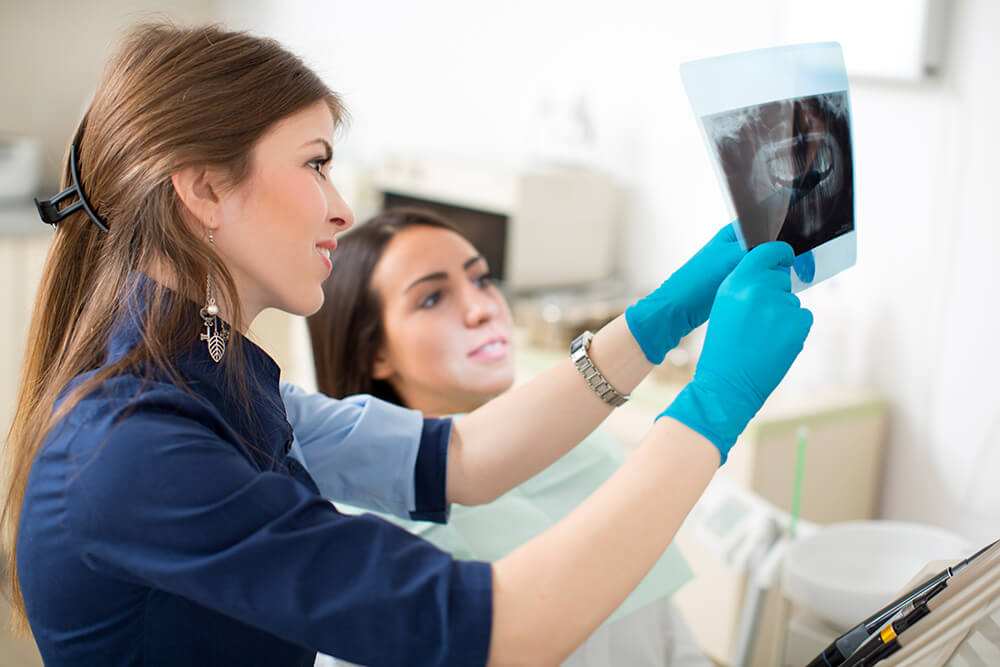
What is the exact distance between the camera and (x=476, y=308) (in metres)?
1.45

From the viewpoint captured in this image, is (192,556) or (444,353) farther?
(444,353)

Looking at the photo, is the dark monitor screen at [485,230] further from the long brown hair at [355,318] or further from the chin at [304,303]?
the chin at [304,303]

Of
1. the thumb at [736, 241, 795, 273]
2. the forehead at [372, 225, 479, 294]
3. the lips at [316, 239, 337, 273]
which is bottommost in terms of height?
the forehead at [372, 225, 479, 294]

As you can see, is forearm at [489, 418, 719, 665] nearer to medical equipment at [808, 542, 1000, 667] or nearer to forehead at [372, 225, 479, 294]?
medical equipment at [808, 542, 1000, 667]

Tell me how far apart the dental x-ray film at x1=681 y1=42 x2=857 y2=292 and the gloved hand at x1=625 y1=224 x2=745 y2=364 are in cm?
13

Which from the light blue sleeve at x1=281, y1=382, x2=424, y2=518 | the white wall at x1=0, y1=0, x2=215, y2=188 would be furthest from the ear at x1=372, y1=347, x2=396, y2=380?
the white wall at x1=0, y1=0, x2=215, y2=188

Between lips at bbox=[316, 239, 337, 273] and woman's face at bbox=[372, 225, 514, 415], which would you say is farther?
woman's face at bbox=[372, 225, 514, 415]

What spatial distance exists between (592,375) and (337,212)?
1.14 ft

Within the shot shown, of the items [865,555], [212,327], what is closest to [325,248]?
[212,327]

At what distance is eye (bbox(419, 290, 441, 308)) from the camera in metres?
1.46

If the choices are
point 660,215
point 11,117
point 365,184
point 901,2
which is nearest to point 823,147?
point 901,2

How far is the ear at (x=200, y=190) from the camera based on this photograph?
2.61 feet

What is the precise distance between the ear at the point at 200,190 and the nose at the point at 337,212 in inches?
4.5

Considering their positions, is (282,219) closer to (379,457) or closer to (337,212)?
(337,212)
